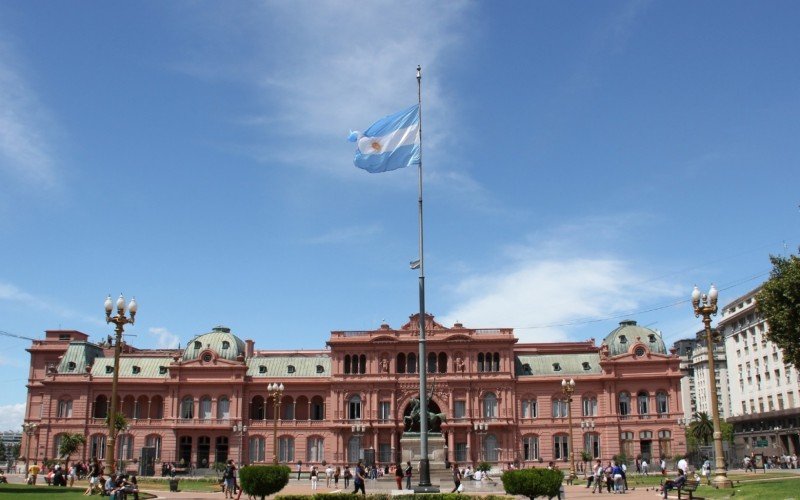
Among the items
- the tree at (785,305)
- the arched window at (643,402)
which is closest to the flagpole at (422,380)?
the tree at (785,305)

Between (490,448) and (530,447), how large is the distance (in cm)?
481

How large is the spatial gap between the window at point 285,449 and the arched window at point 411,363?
16256 mm

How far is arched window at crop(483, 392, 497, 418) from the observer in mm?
92250

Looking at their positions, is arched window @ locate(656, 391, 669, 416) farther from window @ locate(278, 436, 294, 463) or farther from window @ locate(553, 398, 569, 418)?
window @ locate(278, 436, 294, 463)

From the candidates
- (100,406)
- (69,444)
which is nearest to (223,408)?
(100,406)

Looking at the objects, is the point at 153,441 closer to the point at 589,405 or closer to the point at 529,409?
the point at 529,409

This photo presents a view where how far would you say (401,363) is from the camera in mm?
94312

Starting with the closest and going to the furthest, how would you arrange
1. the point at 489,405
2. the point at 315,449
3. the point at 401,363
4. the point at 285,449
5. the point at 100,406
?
the point at 489,405 → the point at 315,449 → the point at 285,449 → the point at 401,363 → the point at 100,406

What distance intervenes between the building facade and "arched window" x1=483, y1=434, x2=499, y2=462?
103 feet

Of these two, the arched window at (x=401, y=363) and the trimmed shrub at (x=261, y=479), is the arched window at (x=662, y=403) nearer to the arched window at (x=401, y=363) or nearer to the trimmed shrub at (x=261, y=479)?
the arched window at (x=401, y=363)

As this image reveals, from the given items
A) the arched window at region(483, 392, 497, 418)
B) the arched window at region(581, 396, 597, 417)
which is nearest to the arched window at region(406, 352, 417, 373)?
the arched window at region(483, 392, 497, 418)

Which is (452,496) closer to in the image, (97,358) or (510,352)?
(510,352)

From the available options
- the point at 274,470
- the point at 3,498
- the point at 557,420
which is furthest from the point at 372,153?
the point at 557,420

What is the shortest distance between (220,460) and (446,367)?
2867 cm
